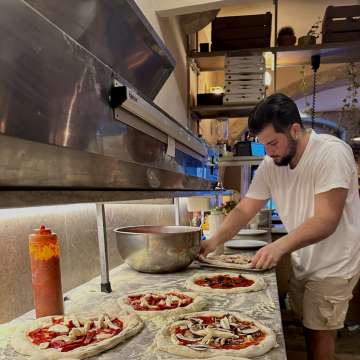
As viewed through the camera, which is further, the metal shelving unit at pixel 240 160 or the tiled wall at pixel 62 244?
the metal shelving unit at pixel 240 160

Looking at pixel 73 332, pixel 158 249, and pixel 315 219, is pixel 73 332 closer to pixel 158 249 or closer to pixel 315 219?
pixel 158 249

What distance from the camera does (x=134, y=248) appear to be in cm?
178

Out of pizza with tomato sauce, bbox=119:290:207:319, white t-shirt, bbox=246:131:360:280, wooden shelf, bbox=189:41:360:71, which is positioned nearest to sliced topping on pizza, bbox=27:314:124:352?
pizza with tomato sauce, bbox=119:290:207:319

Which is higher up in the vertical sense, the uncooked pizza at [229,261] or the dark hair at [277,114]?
the dark hair at [277,114]

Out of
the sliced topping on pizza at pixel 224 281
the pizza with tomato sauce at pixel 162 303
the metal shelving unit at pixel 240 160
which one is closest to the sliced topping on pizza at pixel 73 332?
the pizza with tomato sauce at pixel 162 303

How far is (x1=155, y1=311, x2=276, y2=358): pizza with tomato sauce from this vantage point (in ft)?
3.15

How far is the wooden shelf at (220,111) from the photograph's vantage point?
3.92 metres

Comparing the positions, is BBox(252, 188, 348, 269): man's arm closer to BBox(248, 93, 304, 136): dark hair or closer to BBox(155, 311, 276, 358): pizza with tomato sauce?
BBox(248, 93, 304, 136): dark hair

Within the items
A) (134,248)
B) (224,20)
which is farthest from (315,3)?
(134,248)

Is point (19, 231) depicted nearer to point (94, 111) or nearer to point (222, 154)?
point (94, 111)

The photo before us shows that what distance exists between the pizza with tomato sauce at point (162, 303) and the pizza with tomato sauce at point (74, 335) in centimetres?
10

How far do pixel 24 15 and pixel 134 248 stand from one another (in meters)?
1.30

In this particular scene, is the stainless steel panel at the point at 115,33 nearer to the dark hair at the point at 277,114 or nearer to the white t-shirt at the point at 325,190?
the dark hair at the point at 277,114

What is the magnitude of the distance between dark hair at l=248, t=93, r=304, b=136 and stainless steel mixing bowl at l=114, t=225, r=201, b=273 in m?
0.72
